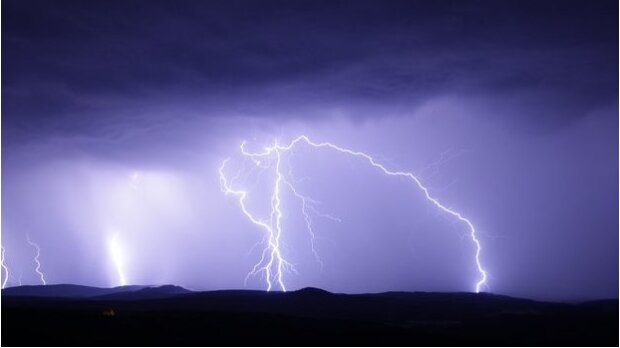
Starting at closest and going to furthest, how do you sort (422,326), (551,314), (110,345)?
1. (110,345)
2. (422,326)
3. (551,314)

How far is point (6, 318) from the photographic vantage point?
12.9 meters

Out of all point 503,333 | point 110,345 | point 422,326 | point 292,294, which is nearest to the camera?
point 110,345

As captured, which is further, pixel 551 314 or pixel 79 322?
Answer: pixel 551 314

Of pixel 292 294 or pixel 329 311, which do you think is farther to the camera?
pixel 292 294

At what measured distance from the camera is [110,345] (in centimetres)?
1077

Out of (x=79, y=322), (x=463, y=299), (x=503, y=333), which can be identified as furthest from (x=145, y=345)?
(x=463, y=299)

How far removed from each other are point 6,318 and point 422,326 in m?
11.3

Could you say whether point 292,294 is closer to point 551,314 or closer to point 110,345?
point 551,314

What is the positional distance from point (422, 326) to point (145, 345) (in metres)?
8.26

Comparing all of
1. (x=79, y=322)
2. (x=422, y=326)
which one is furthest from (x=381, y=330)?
(x=79, y=322)

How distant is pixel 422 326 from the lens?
15.6 meters

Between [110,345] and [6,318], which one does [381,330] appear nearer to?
[110,345]

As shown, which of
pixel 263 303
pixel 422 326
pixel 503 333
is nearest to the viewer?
pixel 503 333

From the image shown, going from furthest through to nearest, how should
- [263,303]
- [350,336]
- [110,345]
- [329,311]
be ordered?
1. [263,303]
2. [329,311]
3. [350,336]
4. [110,345]
